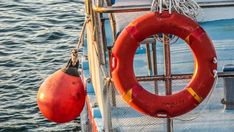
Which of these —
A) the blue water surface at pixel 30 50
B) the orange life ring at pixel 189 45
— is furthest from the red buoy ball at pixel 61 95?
the blue water surface at pixel 30 50

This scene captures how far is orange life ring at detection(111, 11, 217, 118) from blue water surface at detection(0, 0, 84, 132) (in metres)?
4.74

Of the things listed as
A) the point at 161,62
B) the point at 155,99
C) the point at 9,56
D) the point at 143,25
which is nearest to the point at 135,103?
the point at 155,99

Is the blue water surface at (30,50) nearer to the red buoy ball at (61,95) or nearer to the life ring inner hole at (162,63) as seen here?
the life ring inner hole at (162,63)

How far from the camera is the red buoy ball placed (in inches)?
207

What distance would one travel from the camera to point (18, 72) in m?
11.4

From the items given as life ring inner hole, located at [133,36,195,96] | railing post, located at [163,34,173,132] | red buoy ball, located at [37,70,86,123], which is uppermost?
railing post, located at [163,34,173,132]

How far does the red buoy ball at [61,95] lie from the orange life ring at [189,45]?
784mm

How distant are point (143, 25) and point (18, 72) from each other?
7.23 meters

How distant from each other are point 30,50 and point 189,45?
8.22 meters

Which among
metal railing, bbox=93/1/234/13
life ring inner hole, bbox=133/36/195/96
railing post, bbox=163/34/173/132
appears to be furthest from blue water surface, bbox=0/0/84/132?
metal railing, bbox=93/1/234/13

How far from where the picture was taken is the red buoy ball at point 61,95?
5262 mm

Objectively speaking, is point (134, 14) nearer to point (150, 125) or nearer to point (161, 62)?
point (150, 125)

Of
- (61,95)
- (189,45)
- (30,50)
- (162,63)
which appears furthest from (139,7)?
(30,50)

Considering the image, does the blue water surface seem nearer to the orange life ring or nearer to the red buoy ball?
the red buoy ball
